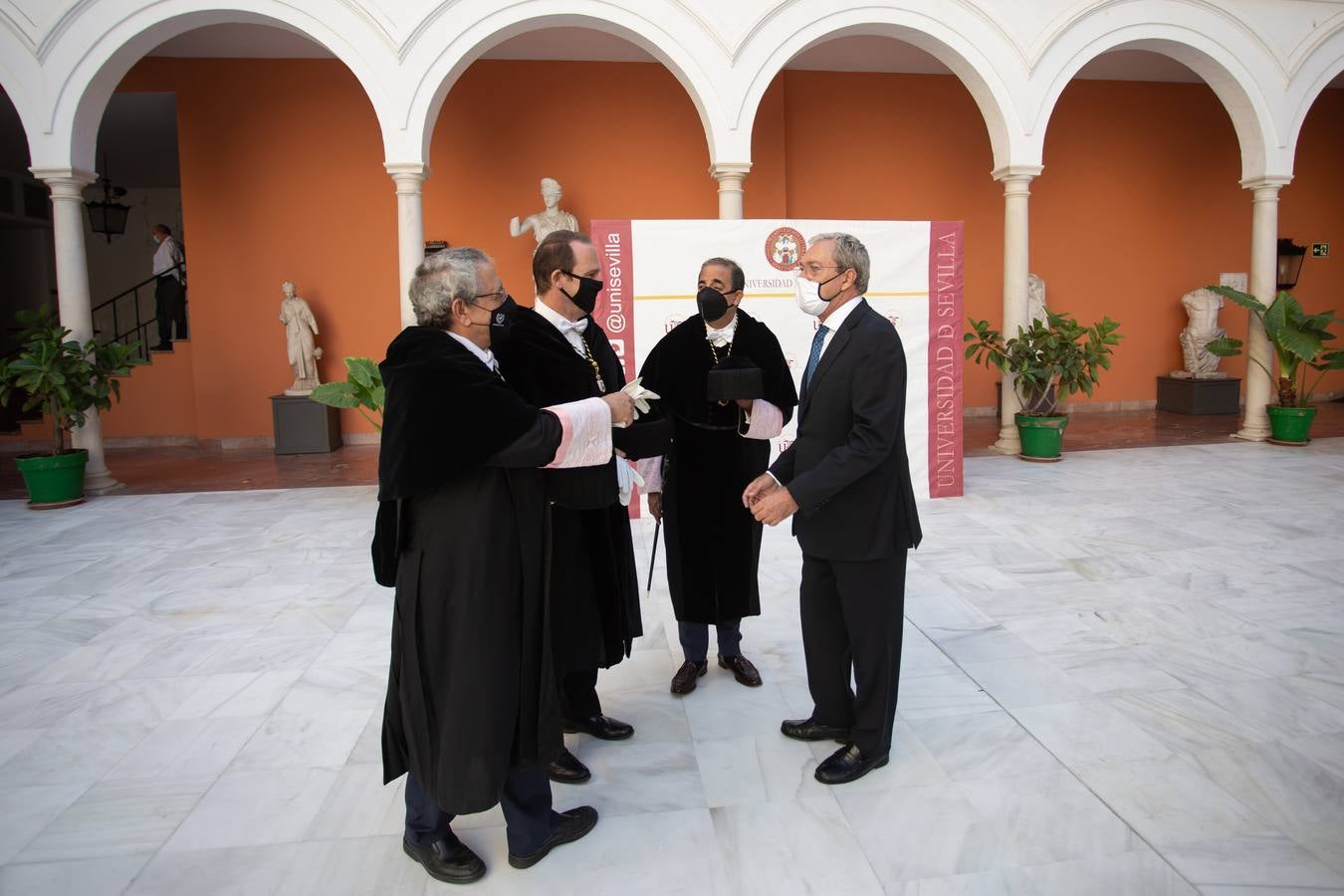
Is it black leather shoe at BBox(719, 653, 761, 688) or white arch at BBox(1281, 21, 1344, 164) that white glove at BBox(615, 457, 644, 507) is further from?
white arch at BBox(1281, 21, 1344, 164)

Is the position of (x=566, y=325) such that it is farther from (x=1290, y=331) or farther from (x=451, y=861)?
(x=1290, y=331)

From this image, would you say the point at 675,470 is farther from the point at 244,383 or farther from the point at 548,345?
the point at 244,383

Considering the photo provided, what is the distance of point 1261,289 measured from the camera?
367 inches

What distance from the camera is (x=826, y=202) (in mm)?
11008

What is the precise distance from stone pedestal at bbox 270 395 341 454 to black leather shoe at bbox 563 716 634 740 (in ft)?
25.3

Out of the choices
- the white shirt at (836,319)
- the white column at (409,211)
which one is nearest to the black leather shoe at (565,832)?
the white shirt at (836,319)

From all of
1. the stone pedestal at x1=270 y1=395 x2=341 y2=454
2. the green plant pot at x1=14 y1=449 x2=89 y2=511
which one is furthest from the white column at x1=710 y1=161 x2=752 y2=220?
the green plant pot at x1=14 y1=449 x2=89 y2=511

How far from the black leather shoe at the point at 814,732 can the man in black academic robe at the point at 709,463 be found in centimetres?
46

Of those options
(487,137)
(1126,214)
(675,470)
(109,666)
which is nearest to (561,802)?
(675,470)

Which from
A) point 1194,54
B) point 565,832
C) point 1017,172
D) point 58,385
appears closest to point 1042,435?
point 1017,172

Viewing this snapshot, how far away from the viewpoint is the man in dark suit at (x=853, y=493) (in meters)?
2.71

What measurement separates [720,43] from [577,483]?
22.1ft

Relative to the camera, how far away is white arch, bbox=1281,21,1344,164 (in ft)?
29.6

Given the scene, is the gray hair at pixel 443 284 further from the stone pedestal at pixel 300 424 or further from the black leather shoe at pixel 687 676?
the stone pedestal at pixel 300 424
